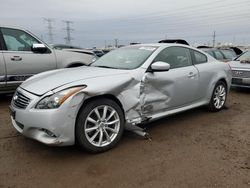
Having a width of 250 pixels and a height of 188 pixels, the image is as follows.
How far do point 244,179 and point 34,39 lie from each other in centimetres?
534

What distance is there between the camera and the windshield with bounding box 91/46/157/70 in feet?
13.4

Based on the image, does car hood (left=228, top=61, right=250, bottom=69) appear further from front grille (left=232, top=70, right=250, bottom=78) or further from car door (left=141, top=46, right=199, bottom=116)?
car door (left=141, top=46, right=199, bottom=116)

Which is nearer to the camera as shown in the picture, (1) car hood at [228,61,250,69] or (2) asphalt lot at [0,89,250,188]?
(2) asphalt lot at [0,89,250,188]

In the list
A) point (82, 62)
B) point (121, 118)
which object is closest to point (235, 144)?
point (121, 118)

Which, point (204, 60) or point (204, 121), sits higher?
point (204, 60)

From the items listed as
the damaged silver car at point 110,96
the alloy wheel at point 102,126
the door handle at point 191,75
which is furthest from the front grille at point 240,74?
the alloy wheel at point 102,126

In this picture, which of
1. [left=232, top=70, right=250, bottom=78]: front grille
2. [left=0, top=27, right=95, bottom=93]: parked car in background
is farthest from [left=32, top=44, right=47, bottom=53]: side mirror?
[left=232, top=70, right=250, bottom=78]: front grille

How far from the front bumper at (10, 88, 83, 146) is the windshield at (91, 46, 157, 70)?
123cm

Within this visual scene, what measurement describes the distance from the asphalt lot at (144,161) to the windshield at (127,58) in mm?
1120

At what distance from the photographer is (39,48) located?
6070 millimetres

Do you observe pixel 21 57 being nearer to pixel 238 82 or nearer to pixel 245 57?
pixel 238 82

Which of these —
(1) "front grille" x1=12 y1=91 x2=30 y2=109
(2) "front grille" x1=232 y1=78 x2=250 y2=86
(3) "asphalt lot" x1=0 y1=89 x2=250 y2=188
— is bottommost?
(3) "asphalt lot" x1=0 y1=89 x2=250 y2=188

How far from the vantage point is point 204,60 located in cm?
516

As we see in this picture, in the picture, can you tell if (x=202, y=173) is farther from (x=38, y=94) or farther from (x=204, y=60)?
(x=204, y=60)
